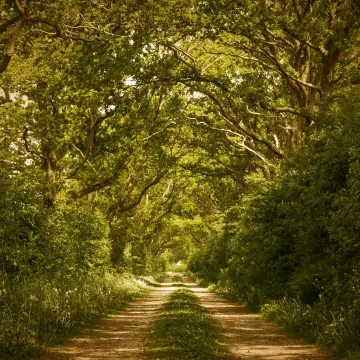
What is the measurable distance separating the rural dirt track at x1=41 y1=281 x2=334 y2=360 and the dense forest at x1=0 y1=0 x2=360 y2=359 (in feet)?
1.89

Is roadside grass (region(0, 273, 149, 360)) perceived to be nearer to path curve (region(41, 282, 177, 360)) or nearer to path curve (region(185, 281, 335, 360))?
path curve (region(41, 282, 177, 360))

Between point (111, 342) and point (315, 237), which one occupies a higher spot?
point (315, 237)

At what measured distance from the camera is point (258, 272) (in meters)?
22.0

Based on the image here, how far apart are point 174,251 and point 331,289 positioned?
117m

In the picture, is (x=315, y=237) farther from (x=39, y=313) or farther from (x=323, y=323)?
(x=39, y=313)

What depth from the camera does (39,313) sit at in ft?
42.7

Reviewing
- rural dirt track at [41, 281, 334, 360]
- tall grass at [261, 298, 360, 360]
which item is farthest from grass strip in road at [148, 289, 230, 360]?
tall grass at [261, 298, 360, 360]

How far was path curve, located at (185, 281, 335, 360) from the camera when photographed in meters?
11.5

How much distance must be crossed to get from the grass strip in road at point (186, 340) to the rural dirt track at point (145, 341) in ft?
0.94

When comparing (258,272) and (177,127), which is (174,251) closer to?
(177,127)

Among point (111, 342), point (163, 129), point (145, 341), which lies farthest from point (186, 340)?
point (163, 129)

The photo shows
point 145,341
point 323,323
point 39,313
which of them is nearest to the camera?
point 39,313

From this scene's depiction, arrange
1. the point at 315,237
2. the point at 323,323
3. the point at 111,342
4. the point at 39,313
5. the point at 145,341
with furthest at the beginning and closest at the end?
the point at 315,237, the point at 323,323, the point at 111,342, the point at 145,341, the point at 39,313

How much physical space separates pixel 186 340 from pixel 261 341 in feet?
8.65
